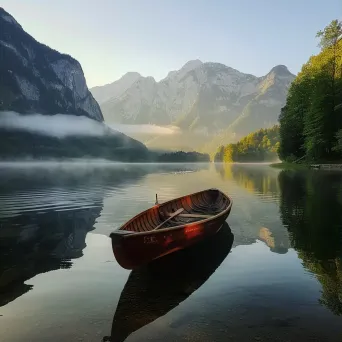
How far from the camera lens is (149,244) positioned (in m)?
12.6

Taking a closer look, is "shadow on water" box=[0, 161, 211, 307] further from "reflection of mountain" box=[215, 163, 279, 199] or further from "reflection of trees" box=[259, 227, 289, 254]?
"reflection of mountain" box=[215, 163, 279, 199]

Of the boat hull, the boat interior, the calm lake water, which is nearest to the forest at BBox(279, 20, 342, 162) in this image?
the boat interior

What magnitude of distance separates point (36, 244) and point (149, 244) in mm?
8440

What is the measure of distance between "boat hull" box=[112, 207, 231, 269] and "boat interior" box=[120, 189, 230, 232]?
1398mm

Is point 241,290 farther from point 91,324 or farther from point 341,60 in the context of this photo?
point 341,60

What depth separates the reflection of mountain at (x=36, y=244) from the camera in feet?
42.5

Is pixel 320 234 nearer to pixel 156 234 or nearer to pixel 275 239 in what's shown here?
pixel 275 239

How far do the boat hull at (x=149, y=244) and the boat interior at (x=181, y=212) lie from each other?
55.0 inches

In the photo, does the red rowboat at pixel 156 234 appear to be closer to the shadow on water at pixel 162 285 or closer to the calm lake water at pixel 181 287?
the shadow on water at pixel 162 285

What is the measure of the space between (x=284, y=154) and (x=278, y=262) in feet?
291

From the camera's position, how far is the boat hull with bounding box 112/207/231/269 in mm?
12008

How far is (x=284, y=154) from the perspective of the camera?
323ft

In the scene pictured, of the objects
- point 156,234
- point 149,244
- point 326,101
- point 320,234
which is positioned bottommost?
point 320,234

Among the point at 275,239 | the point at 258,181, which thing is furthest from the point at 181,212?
the point at 258,181
